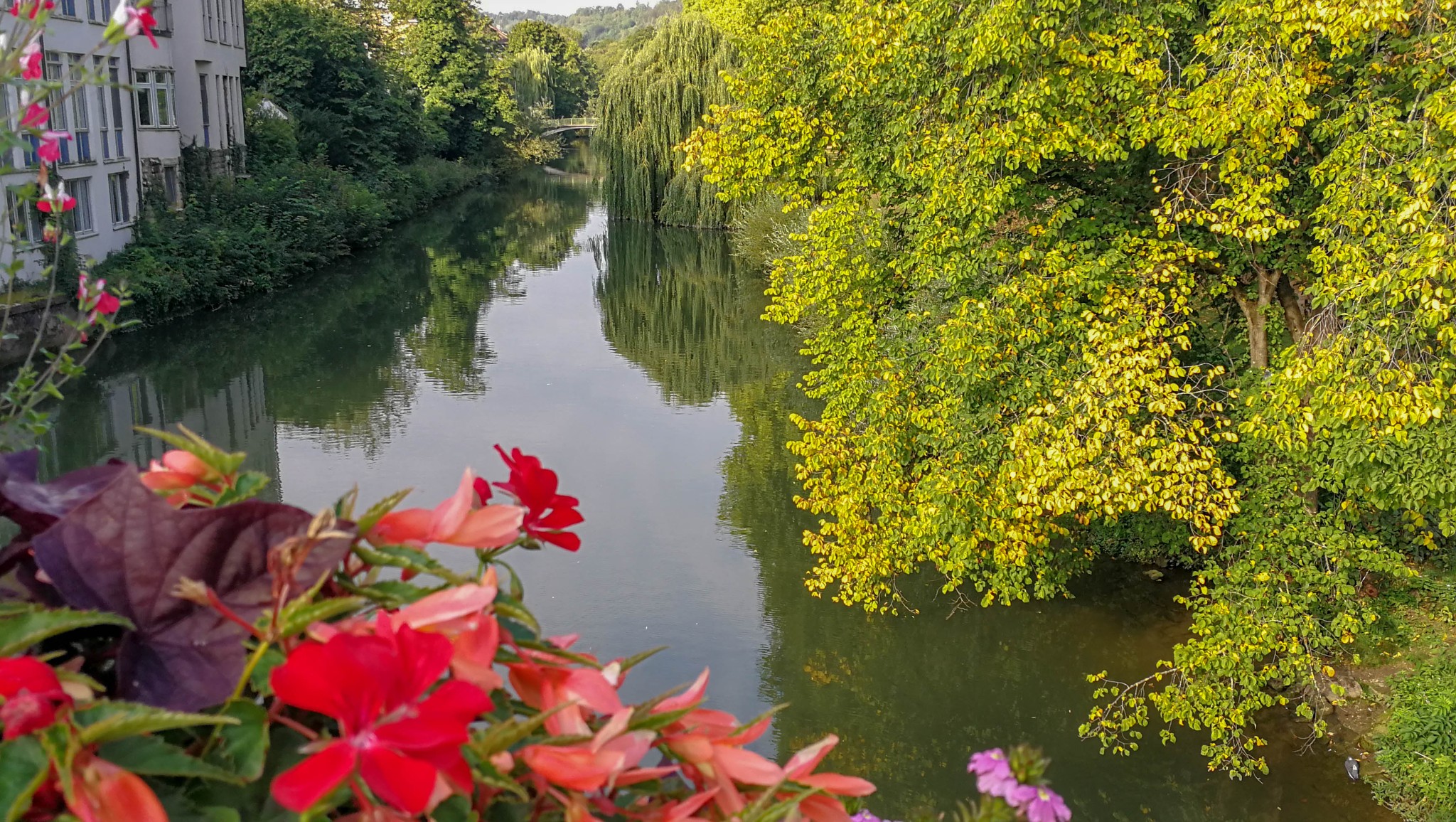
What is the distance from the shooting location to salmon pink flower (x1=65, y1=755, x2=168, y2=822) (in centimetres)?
77

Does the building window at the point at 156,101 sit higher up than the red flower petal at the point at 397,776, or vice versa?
the building window at the point at 156,101

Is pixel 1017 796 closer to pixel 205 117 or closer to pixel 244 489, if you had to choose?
pixel 244 489

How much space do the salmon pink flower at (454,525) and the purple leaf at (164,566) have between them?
0.07m

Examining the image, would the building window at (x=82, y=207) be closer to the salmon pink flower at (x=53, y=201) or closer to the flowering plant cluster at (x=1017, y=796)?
the salmon pink flower at (x=53, y=201)

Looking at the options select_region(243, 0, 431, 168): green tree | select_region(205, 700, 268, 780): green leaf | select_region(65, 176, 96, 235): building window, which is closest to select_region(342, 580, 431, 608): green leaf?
select_region(205, 700, 268, 780): green leaf

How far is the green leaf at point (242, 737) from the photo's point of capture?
83 centimetres

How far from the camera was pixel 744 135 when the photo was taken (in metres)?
11.5

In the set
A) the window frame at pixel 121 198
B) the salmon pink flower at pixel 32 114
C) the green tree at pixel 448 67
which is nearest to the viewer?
the salmon pink flower at pixel 32 114

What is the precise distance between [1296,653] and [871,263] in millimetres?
4994

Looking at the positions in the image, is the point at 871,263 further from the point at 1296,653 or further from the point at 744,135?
the point at 1296,653

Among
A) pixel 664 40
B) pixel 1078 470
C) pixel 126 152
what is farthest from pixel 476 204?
pixel 1078 470

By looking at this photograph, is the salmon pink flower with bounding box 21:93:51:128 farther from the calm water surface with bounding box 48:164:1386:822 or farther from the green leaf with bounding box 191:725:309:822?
the calm water surface with bounding box 48:164:1386:822

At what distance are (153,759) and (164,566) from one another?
16 centimetres

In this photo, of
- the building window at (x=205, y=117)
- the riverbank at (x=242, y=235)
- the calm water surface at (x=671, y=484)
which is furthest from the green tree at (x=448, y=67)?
the calm water surface at (x=671, y=484)
